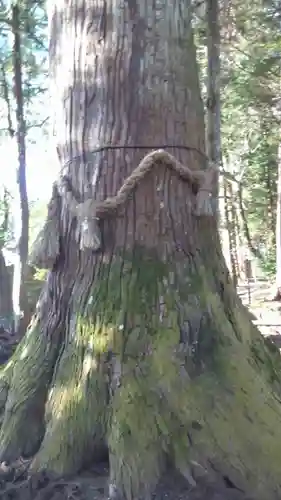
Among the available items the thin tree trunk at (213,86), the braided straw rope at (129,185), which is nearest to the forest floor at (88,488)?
the braided straw rope at (129,185)

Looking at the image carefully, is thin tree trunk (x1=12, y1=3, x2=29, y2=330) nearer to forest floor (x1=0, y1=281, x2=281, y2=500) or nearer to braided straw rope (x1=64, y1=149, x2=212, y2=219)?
braided straw rope (x1=64, y1=149, x2=212, y2=219)

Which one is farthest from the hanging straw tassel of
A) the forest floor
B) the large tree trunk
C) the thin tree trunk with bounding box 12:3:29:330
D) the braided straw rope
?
the thin tree trunk with bounding box 12:3:29:330

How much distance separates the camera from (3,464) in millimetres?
3148


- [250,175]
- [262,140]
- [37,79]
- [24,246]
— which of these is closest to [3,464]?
[24,246]

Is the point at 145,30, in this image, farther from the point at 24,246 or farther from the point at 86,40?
the point at 24,246

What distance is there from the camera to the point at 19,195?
10.9 metres

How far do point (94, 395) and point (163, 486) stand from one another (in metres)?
0.54

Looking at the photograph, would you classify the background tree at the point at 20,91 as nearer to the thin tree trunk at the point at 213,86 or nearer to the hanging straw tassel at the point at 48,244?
the thin tree trunk at the point at 213,86

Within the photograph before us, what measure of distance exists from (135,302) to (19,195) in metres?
8.00

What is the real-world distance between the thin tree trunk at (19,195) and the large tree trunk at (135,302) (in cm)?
696

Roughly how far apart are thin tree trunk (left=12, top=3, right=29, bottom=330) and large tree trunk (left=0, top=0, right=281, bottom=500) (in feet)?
22.8

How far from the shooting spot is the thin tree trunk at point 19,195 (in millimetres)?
10367

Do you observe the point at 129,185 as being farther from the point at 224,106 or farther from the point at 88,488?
the point at 224,106

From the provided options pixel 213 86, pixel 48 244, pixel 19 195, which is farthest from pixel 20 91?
pixel 48 244
